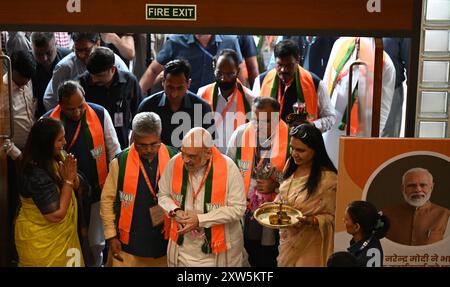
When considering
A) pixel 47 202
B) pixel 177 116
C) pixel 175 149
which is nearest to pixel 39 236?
pixel 47 202

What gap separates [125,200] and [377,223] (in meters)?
1.59

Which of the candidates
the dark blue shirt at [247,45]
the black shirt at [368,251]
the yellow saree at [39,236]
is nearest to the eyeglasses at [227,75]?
the dark blue shirt at [247,45]

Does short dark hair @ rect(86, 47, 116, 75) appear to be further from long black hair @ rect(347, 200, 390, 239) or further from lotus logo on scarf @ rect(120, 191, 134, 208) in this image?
long black hair @ rect(347, 200, 390, 239)

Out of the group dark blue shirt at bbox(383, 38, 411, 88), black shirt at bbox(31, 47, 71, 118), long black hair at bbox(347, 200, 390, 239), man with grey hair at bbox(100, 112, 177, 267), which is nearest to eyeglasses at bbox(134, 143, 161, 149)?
man with grey hair at bbox(100, 112, 177, 267)

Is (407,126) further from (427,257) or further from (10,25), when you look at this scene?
(10,25)

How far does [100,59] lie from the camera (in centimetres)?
459

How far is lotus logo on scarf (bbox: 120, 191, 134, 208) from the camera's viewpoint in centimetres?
463

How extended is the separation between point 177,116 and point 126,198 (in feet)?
2.02

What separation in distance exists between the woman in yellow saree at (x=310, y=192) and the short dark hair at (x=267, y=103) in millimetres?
188

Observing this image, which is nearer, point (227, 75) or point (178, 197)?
point (178, 197)

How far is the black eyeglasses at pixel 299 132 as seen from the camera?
4.57 meters

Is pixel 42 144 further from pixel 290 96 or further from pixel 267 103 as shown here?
pixel 290 96

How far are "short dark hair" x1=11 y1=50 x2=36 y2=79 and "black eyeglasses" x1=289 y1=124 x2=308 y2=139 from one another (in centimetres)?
170

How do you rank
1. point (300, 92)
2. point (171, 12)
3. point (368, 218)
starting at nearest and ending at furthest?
1. point (171, 12)
2. point (368, 218)
3. point (300, 92)
